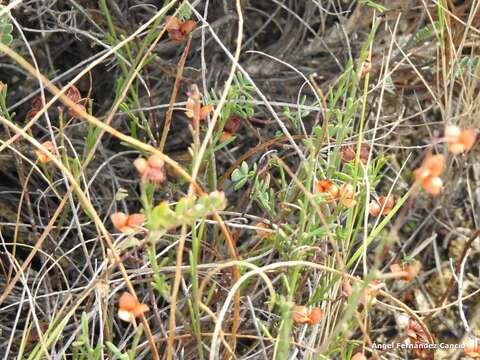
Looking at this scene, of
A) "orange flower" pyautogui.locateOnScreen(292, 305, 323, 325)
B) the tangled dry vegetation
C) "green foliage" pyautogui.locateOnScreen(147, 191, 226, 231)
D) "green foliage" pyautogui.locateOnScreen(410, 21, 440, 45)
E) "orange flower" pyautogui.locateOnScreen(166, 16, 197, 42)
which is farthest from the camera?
"green foliage" pyautogui.locateOnScreen(410, 21, 440, 45)

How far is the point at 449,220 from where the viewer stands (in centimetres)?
158

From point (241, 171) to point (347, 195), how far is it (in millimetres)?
215

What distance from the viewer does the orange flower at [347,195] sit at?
1.01 meters

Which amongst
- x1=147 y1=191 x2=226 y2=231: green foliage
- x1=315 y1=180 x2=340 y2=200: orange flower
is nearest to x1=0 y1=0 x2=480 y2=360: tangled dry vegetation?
x1=315 y1=180 x2=340 y2=200: orange flower

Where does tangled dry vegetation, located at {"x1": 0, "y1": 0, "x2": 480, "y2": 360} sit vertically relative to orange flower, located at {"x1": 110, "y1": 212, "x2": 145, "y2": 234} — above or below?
below

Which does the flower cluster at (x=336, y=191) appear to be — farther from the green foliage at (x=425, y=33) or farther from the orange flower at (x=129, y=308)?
the green foliage at (x=425, y=33)

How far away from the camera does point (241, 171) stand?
46.9 inches

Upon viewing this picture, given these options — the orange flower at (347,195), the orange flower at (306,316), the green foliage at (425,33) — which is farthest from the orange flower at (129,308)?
the green foliage at (425,33)

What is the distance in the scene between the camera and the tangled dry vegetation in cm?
108

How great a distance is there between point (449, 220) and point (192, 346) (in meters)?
0.67

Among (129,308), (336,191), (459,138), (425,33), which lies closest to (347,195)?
(336,191)

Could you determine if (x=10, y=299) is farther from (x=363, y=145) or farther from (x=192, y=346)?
(x=363, y=145)

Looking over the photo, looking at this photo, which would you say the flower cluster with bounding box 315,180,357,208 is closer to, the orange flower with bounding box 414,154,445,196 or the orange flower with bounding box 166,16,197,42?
the orange flower with bounding box 414,154,445,196

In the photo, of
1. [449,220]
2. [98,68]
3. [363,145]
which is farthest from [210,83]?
[449,220]
